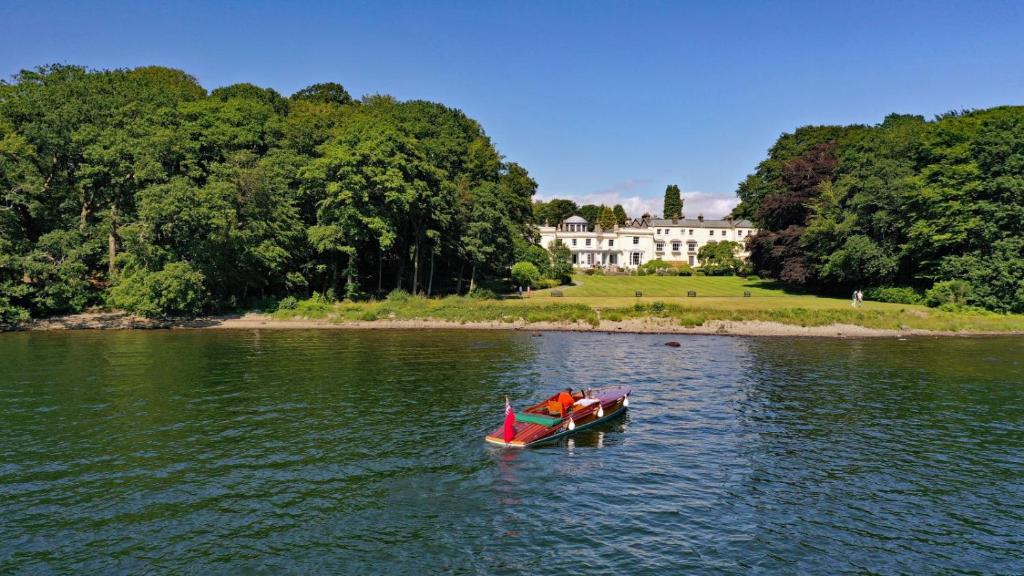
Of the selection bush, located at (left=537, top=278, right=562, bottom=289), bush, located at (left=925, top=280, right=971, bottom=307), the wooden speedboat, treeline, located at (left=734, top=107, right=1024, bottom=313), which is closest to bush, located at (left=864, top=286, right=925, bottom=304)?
treeline, located at (left=734, top=107, right=1024, bottom=313)

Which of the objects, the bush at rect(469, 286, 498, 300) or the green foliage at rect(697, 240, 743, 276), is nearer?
the bush at rect(469, 286, 498, 300)

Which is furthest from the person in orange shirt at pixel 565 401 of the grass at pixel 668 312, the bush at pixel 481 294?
the bush at pixel 481 294

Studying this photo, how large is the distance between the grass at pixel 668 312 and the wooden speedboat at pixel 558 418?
99.2 ft

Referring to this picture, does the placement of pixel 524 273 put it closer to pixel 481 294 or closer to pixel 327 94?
pixel 481 294

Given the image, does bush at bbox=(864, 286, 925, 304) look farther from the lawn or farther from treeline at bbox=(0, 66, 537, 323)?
treeline at bbox=(0, 66, 537, 323)

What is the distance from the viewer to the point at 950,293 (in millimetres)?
59500

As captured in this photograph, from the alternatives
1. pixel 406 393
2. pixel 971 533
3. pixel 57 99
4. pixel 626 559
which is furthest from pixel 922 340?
pixel 57 99

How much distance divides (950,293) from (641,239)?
7142cm

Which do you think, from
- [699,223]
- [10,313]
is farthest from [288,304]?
[699,223]

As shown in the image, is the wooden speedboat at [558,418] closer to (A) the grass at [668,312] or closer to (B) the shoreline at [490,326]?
(B) the shoreline at [490,326]

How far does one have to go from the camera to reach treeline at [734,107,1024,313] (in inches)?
2309

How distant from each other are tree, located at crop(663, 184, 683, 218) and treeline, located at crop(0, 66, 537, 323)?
4283 inches

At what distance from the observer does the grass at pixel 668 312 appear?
55.5m

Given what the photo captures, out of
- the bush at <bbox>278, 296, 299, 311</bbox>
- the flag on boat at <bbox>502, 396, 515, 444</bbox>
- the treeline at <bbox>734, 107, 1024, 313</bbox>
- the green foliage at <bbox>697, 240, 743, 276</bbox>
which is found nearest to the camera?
the flag on boat at <bbox>502, 396, 515, 444</bbox>
